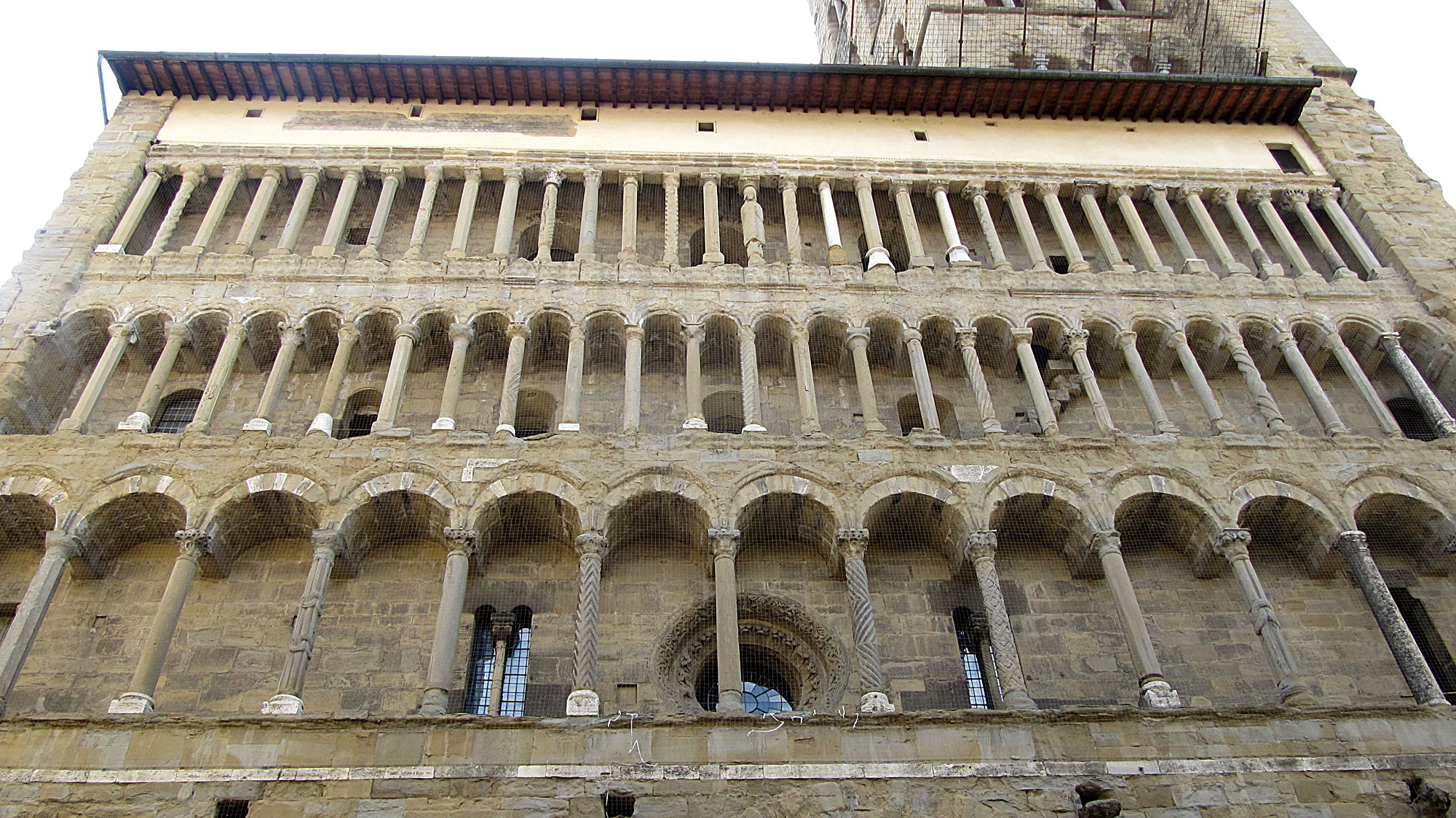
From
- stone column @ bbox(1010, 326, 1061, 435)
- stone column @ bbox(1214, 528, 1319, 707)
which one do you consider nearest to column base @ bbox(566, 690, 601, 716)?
stone column @ bbox(1010, 326, 1061, 435)

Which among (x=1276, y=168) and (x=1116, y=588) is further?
(x=1276, y=168)

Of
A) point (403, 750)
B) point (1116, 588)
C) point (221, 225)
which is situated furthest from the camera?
point (221, 225)

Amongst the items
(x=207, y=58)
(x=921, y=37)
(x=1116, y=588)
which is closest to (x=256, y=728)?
(x=1116, y=588)

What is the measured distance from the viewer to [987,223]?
20625mm

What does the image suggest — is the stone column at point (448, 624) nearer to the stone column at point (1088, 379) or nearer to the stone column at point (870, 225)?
the stone column at point (870, 225)

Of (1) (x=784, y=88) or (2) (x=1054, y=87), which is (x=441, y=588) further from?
(2) (x=1054, y=87)

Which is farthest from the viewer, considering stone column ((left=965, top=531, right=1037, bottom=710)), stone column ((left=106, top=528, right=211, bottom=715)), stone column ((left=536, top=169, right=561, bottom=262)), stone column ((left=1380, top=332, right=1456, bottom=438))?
stone column ((left=536, top=169, right=561, bottom=262))

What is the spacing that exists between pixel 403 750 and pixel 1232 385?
14.2 metres

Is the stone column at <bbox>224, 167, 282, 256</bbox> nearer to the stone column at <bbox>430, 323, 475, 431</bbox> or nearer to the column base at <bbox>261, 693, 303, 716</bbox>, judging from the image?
the stone column at <bbox>430, 323, 475, 431</bbox>

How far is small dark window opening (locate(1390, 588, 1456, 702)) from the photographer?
15586 mm

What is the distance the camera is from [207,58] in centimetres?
2141

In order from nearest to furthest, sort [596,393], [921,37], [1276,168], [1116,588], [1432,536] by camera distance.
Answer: [1116,588] → [1432,536] → [596,393] → [1276,168] → [921,37]

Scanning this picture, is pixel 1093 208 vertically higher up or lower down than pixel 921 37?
lower down

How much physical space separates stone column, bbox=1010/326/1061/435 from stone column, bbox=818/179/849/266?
3.23 meters
